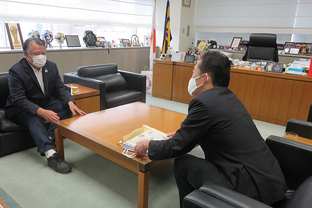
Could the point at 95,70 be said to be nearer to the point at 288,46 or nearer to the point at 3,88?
the point at 3,88

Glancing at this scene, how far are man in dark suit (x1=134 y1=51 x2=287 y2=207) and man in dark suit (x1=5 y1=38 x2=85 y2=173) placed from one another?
1227mm

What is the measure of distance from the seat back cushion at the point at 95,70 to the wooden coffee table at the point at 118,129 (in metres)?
1.09

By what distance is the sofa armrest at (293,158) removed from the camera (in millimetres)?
1489

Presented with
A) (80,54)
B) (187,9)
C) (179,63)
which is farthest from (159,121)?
(187,9)

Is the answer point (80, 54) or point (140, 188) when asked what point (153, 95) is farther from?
point (140, 188)

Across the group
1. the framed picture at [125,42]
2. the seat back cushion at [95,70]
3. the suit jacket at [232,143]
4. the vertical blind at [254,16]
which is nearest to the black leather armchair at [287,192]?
the suit jacket at [232,143]

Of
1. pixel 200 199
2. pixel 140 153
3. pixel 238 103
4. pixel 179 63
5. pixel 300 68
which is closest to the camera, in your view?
pixel 200 199

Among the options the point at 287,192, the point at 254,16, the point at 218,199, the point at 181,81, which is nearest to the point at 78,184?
the point at 218,199

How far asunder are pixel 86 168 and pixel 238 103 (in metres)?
1.52

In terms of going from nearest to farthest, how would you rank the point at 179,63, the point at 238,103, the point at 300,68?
the point at 238,103
the point at 300,68
the point at 179,63

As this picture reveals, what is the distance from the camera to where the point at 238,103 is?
1391mm

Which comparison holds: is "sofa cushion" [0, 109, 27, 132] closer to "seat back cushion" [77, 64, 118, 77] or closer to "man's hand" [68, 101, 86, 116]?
"man's hand" [68, 101, 86, 116]

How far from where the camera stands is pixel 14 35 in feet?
12.7

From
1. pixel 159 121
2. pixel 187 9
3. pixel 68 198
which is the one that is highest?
pixel 187 9
